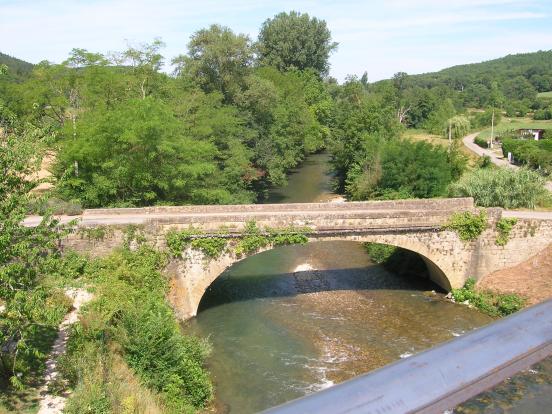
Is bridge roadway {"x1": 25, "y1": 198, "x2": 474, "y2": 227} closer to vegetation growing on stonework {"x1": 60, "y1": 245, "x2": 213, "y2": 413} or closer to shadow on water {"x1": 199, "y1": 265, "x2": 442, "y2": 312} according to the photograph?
shadow on water {"x1": 199, "y1": 265, "x2": 442, "y2": 312}

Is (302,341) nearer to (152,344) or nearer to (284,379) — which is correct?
(284,379)

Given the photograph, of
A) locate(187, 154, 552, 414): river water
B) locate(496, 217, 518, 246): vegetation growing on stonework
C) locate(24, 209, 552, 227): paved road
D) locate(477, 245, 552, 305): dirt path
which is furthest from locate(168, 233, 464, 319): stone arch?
locate(477, 245, 552, 305): dirt path

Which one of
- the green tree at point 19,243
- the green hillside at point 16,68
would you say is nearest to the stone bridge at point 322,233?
the green tree at point 19,243

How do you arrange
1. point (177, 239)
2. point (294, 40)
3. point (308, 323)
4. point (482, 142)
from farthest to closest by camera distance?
1. point (294, 40)
2. point (482, 142)
3. point (308, 323)
4. point (177, 239)

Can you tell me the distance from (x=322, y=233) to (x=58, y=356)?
31.7 ft

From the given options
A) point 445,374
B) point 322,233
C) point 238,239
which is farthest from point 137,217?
point 445,374

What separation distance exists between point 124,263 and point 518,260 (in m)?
14.3

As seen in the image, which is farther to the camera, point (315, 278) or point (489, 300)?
point (315, 278)

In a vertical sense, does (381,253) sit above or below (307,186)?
below

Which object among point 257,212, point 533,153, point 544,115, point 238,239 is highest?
point 544,115

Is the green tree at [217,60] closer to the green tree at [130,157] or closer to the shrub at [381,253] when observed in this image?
the green tree at [130,157]

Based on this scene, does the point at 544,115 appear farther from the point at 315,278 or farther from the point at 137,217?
the point at 137,217

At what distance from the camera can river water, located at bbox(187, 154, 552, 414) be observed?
14789mm

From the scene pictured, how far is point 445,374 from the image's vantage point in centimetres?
148
